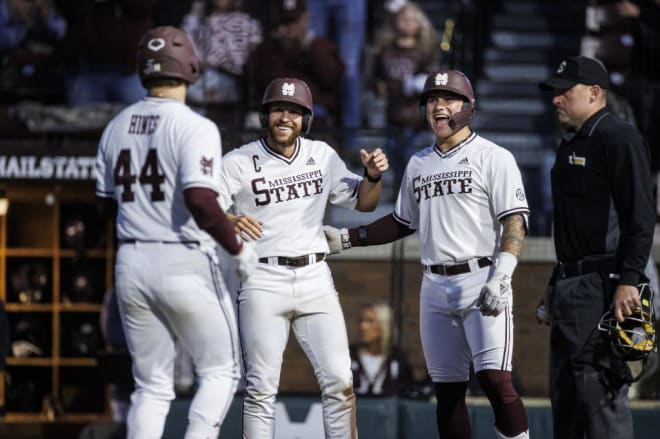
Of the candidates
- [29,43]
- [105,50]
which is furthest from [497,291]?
[29,43]

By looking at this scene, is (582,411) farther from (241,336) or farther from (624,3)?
(624,3)

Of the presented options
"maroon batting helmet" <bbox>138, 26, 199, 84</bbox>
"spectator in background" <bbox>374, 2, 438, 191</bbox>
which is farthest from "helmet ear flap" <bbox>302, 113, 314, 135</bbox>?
"spectator in background" <bbox>374, 2, 438, 191</bbox>

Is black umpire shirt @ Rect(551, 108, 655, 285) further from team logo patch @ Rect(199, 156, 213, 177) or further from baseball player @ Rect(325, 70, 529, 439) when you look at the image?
team logo patch @ Rect(199, 156, 213, 177)

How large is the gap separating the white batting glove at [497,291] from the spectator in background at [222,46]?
4425 millimetres

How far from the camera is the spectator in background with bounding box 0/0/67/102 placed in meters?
10.7

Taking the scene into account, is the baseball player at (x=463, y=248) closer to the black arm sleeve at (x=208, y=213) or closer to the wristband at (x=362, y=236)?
the wristband at (x=362, y=236)

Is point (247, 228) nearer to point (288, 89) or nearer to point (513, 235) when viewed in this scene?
point (288, 89)

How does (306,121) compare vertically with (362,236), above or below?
above

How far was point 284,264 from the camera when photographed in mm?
6500

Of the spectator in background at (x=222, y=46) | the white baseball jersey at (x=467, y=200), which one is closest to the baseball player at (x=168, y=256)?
the white baseball jersey at (x=467, y=200)

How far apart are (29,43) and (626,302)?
6.42 m

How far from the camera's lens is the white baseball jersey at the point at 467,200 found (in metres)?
6.40

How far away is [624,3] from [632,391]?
3.97 m

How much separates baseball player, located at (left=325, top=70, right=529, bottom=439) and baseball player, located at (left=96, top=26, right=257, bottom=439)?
120cm
